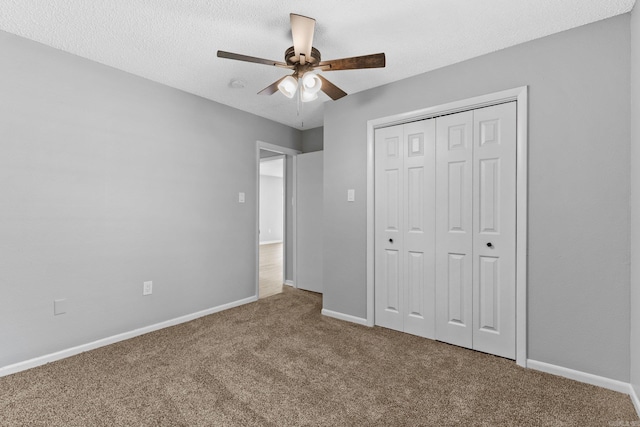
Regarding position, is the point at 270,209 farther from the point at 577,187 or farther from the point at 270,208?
the point at 577,187

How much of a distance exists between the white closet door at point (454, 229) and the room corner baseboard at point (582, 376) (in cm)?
46

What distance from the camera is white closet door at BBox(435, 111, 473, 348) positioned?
97.7 inches

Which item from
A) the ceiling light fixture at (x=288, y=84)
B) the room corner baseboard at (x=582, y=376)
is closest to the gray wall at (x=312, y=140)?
the ceiling light fixture at (x=288, y=84)

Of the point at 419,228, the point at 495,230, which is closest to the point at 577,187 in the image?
the point at 495,230

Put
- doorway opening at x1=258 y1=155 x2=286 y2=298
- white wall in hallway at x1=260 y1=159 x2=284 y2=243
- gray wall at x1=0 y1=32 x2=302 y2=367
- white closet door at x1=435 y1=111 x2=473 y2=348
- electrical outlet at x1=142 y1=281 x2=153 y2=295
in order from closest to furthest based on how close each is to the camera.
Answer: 1. gray wall at x1=0 y1=32 x2=302 y2=367
2. white closet door at x1=435 y1=111 x2=473 y2=348
3. electrical outlet at x1=142 y1=281 x2=153 y2=295
4. doorway opening at x1=258 y1=155 x2=286 y2=298
5. white wall in hallway at x1=260 y1=159 x2=284 y2=243

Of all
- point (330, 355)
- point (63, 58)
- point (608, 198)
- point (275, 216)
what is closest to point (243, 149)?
point (63, 58)

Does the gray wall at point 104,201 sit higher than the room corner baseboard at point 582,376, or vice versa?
the gray wall at point 104,201

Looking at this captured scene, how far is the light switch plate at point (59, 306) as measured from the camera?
7.54 feet

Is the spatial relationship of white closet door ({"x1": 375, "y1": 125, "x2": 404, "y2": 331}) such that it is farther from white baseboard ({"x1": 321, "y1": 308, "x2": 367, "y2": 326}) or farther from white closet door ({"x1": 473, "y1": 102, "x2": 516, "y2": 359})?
white closet door ({"x1": 473, "y1": 102, "x2": 516, "y2": 359})

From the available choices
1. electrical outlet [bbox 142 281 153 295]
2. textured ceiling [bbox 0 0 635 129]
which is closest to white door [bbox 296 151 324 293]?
textured ceiling [bbox 0 0 635 129]

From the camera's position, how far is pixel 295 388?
1.92m

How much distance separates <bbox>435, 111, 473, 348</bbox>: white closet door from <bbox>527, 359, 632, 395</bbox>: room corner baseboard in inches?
18.1

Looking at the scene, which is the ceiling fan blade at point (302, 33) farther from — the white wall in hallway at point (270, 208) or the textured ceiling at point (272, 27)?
the white wall in hallway at point (270, 208)

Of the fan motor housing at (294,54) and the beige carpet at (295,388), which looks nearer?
the beige carpet at (295,388)
